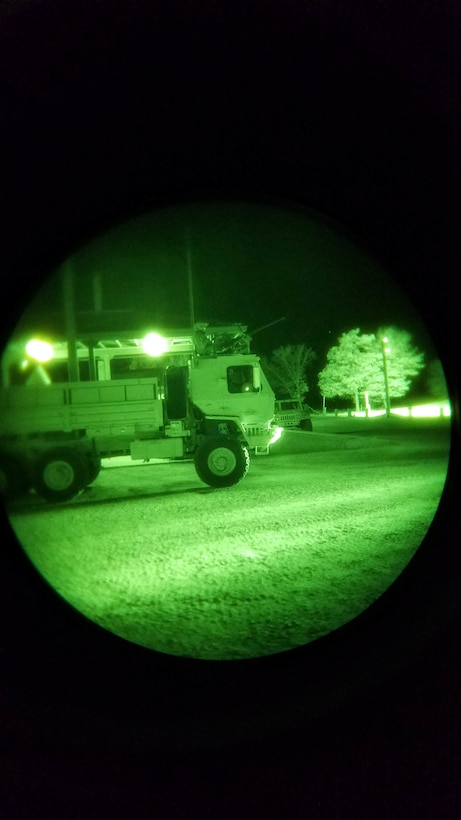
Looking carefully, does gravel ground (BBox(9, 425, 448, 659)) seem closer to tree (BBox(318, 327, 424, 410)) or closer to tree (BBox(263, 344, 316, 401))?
tree (BBox(318, 327, 424, 410))

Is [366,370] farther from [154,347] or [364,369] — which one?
[154,347]

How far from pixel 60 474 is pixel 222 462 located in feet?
5.04

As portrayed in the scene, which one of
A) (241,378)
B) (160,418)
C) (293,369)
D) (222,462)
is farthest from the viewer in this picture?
(160,418)

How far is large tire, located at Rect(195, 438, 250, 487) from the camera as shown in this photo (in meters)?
5.57

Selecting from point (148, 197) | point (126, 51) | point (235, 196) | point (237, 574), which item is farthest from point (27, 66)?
point (237, 574)

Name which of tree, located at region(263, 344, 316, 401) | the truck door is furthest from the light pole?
the truck door

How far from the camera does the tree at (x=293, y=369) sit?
240cm

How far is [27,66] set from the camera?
3.31 feet

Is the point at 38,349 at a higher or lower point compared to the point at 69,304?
lower

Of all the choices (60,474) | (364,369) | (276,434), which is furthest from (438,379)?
(276,434)

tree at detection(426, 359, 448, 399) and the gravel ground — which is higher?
tree at detection(426, 359, 448, 399)

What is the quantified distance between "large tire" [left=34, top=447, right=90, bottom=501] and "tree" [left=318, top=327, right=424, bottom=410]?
9.12 feet

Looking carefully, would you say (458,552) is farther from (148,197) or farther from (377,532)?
(377,532)

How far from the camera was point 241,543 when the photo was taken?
136 inches
